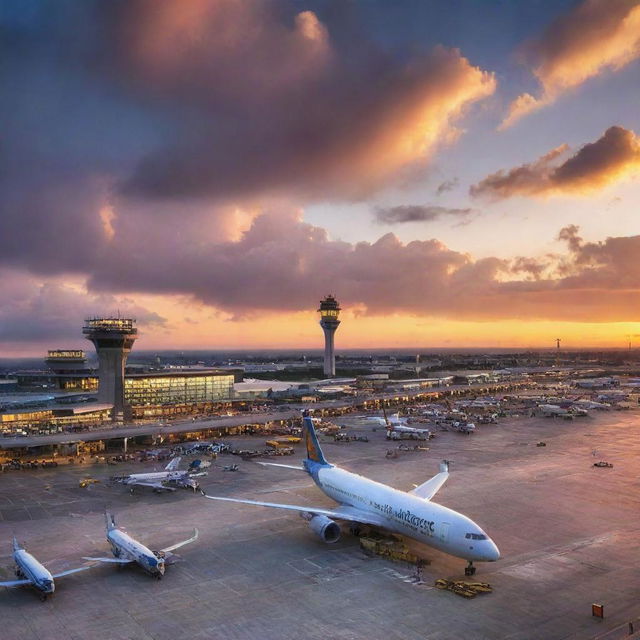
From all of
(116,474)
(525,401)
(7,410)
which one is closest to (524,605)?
(116,474)

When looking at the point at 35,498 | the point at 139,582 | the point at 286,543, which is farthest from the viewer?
the point at 35,498

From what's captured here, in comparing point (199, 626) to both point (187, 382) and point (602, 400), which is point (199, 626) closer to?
point (187, 382)

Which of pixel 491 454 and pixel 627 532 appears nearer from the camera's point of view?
pixel 627 532

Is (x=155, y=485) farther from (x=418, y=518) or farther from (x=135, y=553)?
(x=418, y=518)

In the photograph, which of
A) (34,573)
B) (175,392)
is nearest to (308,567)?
(34,573)

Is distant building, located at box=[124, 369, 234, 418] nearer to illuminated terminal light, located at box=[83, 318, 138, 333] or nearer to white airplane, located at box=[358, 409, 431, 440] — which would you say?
illuminated terminal light, located at box=[83, 318, 138, 333]

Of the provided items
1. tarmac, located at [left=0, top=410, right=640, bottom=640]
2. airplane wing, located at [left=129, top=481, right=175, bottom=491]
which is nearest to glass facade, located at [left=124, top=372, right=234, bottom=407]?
tarmac, located at [left=0, top=410, right=640, bottom=640]

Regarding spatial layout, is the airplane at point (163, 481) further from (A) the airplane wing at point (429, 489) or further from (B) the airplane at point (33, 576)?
(A) the airplane wing at point (429, 489)
